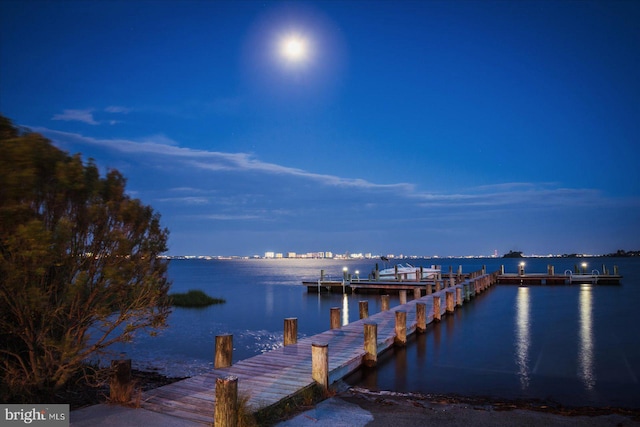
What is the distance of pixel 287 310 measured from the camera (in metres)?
37.5

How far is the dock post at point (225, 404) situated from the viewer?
22.5ft

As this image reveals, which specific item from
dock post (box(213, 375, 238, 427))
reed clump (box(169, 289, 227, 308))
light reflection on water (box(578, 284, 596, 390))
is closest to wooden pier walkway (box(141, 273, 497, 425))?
dock post (box(213, 375, 238, 427))

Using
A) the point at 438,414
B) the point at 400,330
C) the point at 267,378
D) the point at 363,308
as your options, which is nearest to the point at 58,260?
the point at 267,378

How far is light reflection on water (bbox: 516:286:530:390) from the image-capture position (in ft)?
50.0

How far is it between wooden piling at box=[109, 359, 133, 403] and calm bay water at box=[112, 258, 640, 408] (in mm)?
6849

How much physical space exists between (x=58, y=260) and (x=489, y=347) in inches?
707

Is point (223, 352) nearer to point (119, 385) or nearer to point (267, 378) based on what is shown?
point (267, 378)

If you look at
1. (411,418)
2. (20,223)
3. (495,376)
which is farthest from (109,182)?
(495,376)

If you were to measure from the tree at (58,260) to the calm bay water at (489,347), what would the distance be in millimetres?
7741

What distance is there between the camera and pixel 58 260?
6.93 m

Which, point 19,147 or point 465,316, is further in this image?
point 465,316

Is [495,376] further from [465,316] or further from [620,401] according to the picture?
[465,316]

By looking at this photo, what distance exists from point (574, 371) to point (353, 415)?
10458mm

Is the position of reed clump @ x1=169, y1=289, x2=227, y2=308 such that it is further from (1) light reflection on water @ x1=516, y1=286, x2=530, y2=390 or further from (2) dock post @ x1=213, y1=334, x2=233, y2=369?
(2) dock post @ x1=213, y1=334, x2=233, y2=369
